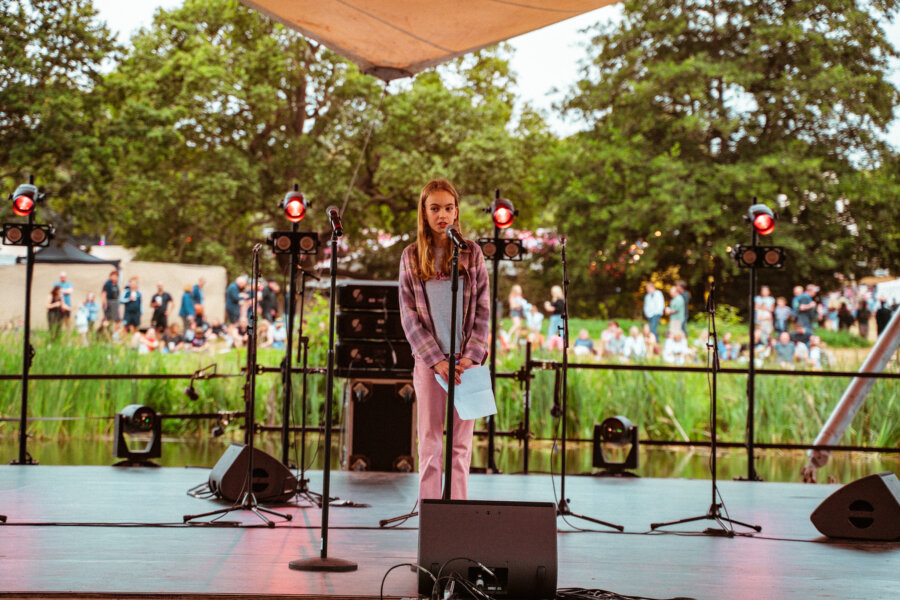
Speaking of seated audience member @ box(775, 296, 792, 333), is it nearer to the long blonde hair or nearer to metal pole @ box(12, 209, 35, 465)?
metal pole @ box(12, 209, 35, 465)

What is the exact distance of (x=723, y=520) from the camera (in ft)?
14.3

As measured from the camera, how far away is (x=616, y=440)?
6051mm

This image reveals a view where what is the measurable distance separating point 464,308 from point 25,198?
389 centimetres

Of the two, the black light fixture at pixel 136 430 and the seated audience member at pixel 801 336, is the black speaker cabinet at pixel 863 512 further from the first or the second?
A: the seated audience member at pixel 801 336

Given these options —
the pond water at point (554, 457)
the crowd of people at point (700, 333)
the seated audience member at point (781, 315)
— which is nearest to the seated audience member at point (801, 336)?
the crowd of people at point (700, 333)

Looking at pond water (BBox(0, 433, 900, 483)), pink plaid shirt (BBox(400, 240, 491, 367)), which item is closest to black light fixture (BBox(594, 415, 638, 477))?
pond water (BBox(0, 433, 900, 483))

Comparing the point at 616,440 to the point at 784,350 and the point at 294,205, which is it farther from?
the point at 784,350

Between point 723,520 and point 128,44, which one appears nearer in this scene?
point 723,520

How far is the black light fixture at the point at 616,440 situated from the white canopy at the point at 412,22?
2.55 m

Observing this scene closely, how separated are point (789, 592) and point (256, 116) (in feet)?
59.8

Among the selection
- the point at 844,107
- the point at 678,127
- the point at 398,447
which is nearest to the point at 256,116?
the point at 678,127

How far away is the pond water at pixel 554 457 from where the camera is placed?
757cm

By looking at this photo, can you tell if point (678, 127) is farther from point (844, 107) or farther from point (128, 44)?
point (128, 44)

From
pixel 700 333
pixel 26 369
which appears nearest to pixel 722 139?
pixel 700 333
